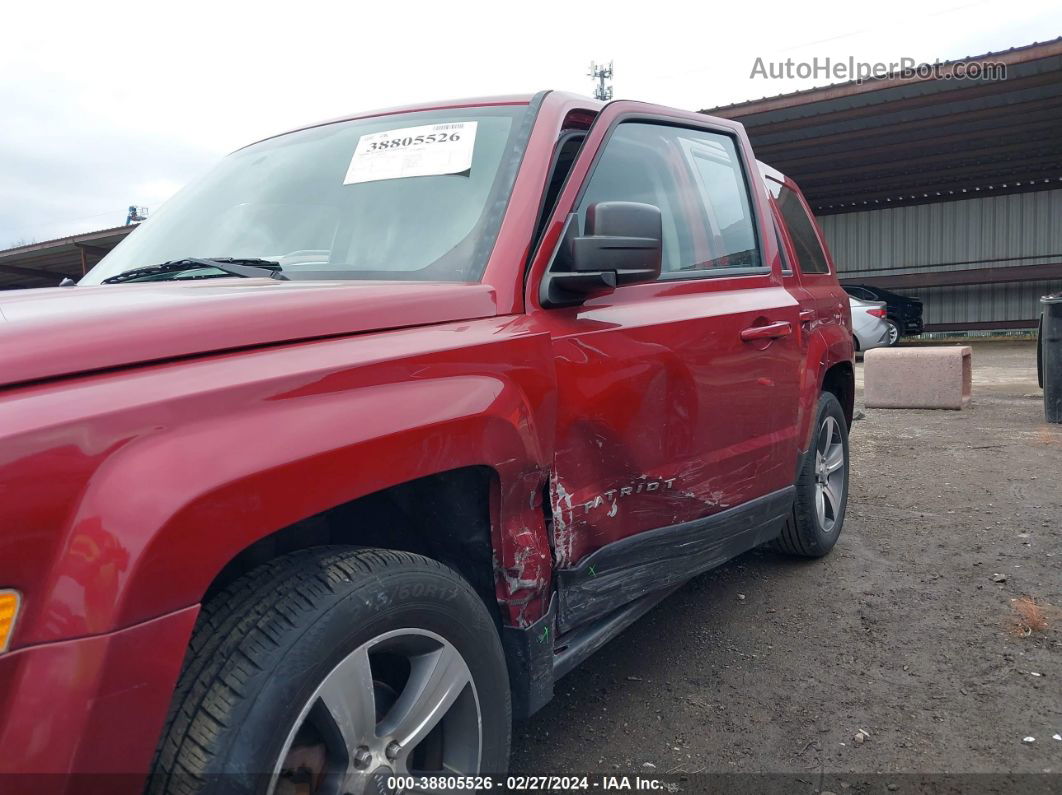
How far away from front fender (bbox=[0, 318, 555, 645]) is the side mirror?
1.34 ft

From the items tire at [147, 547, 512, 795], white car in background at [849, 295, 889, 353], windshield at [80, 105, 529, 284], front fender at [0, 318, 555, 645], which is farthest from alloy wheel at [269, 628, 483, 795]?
white car in background at [849, 295, 889, 353]

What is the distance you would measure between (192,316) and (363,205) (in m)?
0.97

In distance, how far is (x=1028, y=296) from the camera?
2255cm

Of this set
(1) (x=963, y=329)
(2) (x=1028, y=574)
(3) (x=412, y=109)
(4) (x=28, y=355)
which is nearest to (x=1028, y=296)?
(1) (x=963, y=329)

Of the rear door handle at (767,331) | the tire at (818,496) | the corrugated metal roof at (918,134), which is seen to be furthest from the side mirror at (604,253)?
the corrugated metal roof at (918,134)

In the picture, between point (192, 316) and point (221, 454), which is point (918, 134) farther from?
point (221, 454)

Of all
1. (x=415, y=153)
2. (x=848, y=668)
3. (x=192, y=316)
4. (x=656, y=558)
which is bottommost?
(x=848, y=668)

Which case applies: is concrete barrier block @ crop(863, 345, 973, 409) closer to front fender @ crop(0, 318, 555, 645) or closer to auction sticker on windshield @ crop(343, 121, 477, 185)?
auction sticker on windshield @ crop(343, 121, 477, 185)

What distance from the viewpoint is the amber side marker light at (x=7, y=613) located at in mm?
1095

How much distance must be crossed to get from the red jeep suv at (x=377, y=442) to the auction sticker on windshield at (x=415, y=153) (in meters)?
0.01

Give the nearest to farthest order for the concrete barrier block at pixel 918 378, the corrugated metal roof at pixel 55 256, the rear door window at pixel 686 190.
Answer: the rear door window at pixel 686 190 → the concrete barrier block at pixel 918 378 → the corrugated metal roof at pixel 55 256

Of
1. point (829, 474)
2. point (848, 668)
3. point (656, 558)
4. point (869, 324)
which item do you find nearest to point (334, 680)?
point (656, 558)

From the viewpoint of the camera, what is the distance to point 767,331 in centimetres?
301

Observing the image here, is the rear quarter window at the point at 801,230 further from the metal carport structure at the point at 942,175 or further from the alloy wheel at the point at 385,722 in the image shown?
the metal carport structure at the point at 942,175
